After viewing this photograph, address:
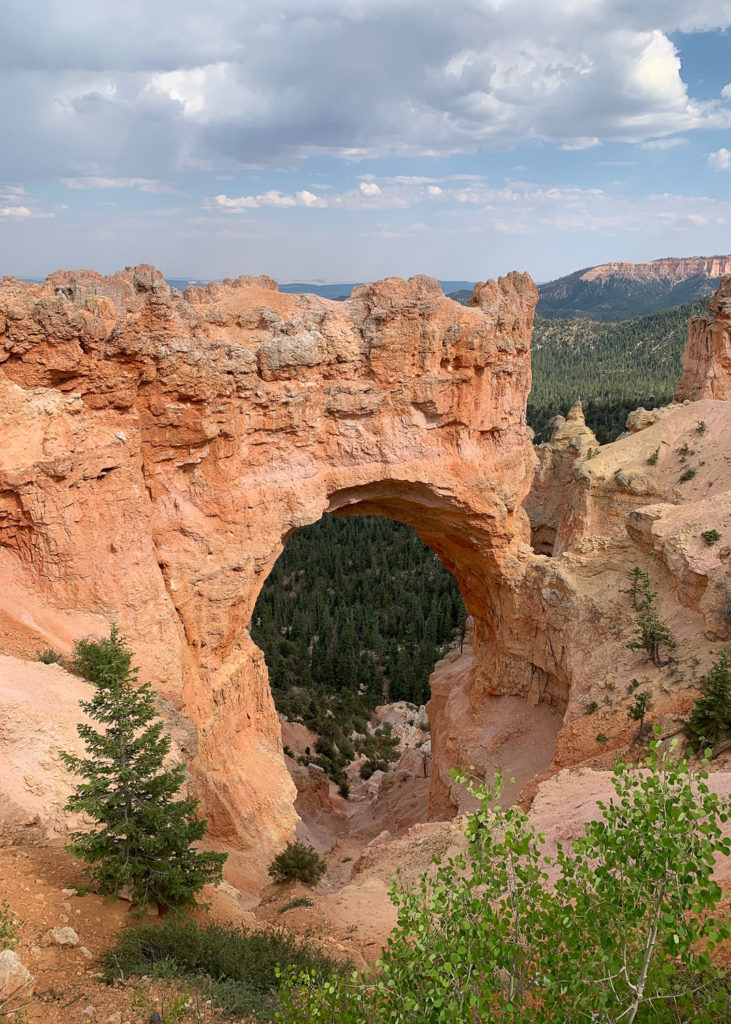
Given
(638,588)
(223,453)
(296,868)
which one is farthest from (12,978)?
(638,588)

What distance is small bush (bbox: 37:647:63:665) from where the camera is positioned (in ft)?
45.8

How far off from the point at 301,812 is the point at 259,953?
20.7 metres

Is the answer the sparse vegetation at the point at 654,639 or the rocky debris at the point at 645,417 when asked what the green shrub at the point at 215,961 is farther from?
the rocky debris at the point at 645,417

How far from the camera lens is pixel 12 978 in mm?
6734

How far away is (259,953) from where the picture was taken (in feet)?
29.4

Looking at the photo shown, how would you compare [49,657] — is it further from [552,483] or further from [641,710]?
[552,483]

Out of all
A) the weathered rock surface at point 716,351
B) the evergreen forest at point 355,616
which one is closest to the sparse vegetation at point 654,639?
the weathered rock surface at point 716,351

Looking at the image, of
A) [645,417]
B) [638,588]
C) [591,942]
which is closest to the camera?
[591,942]

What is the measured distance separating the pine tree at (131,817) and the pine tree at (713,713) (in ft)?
36.0

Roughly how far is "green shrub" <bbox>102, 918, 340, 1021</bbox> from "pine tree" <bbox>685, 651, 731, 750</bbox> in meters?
9.60

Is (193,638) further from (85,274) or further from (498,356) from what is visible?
(498,356)

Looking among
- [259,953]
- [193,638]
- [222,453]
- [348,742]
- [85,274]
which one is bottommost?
[348,742]

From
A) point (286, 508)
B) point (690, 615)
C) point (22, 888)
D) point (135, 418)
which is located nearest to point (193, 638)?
point (286, 508)

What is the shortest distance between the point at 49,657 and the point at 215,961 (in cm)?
775
